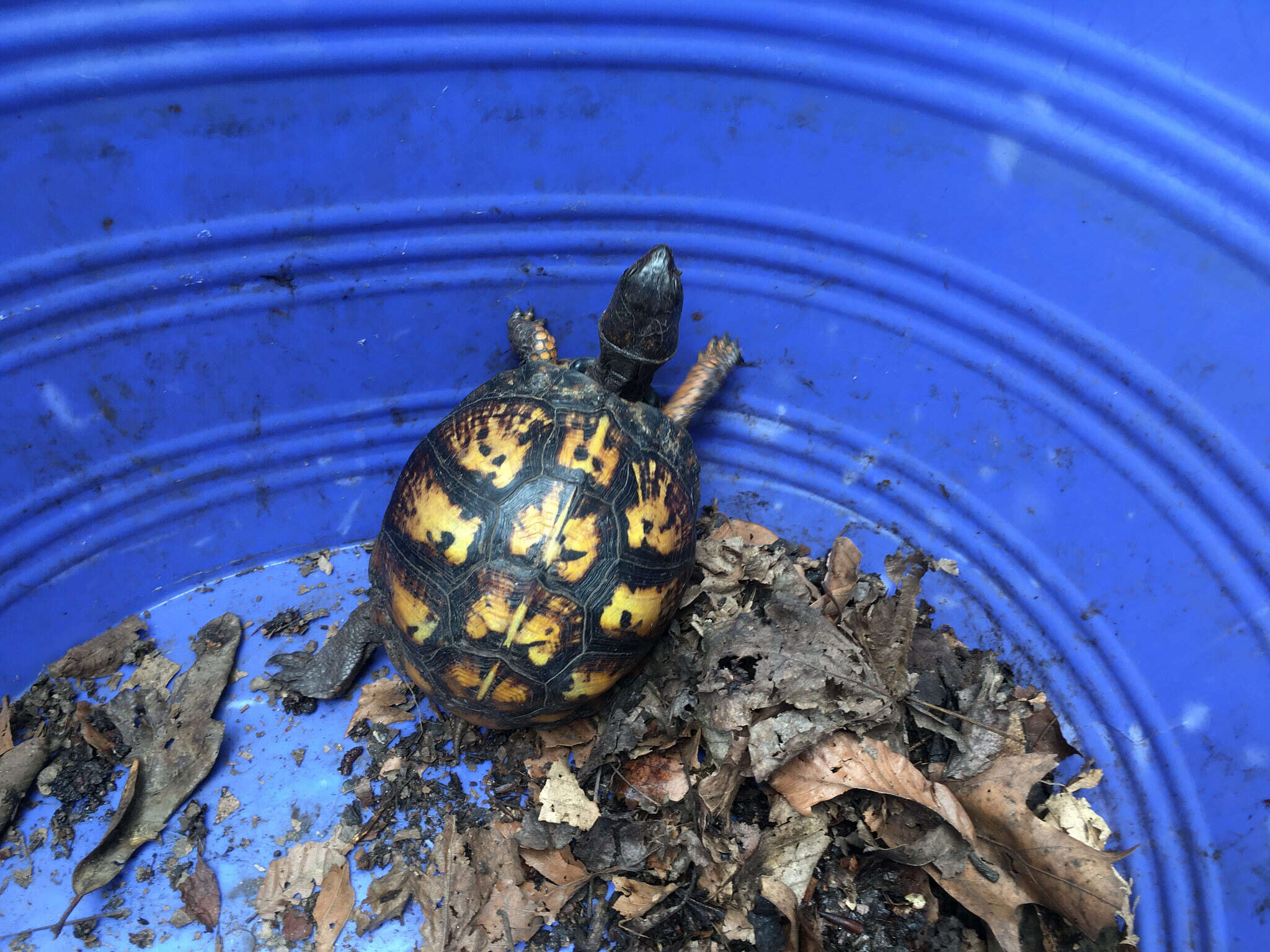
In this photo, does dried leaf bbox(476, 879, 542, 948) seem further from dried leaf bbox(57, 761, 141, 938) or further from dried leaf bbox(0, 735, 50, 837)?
dried leaf bbox(0, 735, 50, 837)

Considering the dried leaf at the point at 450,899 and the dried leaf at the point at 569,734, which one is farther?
the dried leaf at the point at 569,734

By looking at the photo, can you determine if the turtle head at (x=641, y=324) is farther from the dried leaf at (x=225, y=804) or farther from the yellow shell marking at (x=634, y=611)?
the dried leaf at (x=225, y=804)

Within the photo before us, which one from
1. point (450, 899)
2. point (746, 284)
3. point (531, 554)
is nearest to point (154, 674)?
point (450, 899)

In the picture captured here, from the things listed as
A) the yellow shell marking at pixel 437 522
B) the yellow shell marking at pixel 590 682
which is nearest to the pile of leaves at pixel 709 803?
the yellow shell marking at pixel 590 682

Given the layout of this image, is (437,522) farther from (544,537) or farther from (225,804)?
(225,804)

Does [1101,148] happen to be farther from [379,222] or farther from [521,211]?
[379,222]

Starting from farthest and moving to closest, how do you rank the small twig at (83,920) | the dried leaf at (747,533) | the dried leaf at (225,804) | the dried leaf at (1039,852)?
1. the dried leaf at (747,533)
2. the dried leaf at (225,804)
3. the small twig at (83,920)
4. the dried leaf at (1039,852)

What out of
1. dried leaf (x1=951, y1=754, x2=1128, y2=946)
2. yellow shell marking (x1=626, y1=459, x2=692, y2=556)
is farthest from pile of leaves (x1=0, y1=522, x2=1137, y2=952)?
yellow shell marking (x1=626, y1=459, x2=692, y2=556)
